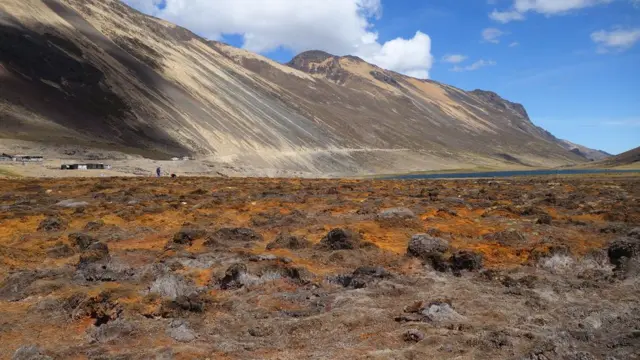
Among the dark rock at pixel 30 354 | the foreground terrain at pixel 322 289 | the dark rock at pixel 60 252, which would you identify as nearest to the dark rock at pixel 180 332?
the foreground terrain at pixel 322 289

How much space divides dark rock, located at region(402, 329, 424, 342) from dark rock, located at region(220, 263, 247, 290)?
196 inches

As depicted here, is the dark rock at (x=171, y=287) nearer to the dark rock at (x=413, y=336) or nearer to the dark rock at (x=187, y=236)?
the dark rock at (x=187, y=236)

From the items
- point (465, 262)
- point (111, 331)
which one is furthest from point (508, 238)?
point (111, 331)

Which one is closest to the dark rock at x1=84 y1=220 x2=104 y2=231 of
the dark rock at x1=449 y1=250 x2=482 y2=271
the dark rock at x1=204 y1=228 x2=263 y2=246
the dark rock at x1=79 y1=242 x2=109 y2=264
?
the dark rock at x1=79 y1=242 x2=109 y2=264

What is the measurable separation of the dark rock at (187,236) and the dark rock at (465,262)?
928cm

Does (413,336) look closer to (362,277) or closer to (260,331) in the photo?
(260,331)

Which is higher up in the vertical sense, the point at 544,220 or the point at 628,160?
the point at 628,160

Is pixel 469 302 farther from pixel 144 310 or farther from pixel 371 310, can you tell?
pixel 144 310

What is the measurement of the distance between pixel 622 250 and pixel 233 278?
11981 millimetres

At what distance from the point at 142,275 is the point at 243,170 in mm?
79925

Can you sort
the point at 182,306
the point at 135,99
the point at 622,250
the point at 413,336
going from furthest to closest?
the point at 135,99 → the point at 622,250 → the point at 182,306 → the point at 413,336

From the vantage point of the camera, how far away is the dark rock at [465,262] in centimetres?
1334

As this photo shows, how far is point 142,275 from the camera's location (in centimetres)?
1227

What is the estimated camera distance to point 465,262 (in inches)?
527
